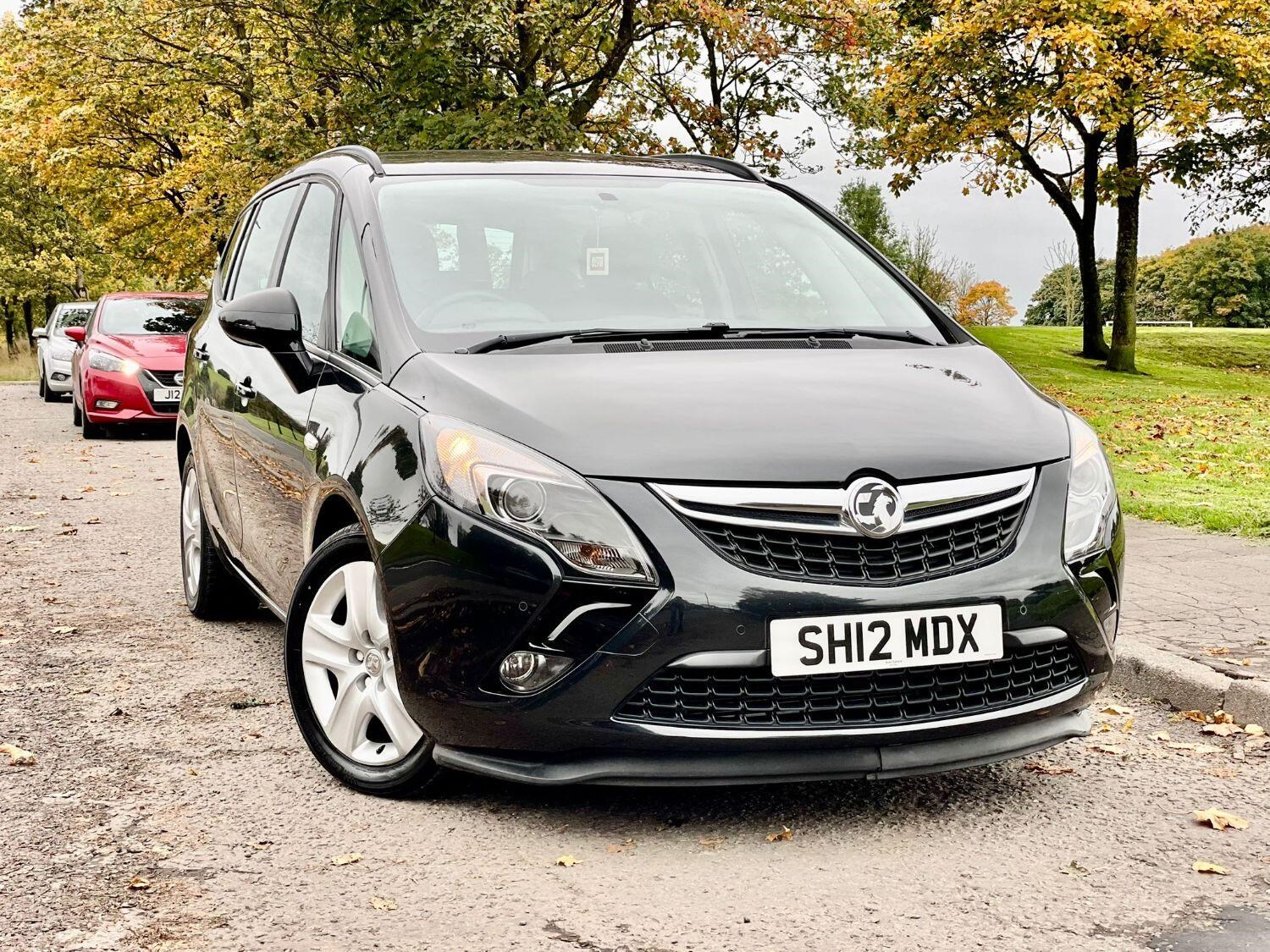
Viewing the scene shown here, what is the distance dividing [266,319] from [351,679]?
1.17 meters

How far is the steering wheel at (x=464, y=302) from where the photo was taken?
14.1 ft

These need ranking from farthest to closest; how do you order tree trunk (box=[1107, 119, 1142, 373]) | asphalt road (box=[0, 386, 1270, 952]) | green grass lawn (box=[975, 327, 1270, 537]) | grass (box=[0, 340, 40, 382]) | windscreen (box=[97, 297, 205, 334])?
grass (box=[0, 340, 40, 382])
tree trunk (box=[1107, 119, 1142, 373])
windscreen (box=[97, 297, 205, 334])
green grass lawn (box=[975, 327, 1270, 537])
asphalt road (box=[0, 386, 1270, 952])

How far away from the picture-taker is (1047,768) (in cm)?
440

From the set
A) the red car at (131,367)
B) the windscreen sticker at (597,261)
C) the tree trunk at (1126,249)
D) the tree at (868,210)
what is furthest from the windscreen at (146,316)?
the tree at (868,210)

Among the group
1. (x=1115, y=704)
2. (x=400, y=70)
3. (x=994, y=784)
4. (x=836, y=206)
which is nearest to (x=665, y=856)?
(x=994, y=784)

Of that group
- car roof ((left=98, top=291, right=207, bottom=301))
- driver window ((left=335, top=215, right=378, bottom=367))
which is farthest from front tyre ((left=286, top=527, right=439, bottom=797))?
car roof ((left=98, top=291, right=207, bottom=301))

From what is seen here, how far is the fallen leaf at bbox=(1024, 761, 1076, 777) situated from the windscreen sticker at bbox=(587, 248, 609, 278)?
6.43ft

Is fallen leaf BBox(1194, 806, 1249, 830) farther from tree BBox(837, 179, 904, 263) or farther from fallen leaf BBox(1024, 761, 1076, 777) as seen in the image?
tree BBox(837, 179, 904, 263)

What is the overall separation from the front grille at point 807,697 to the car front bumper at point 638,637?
2cm

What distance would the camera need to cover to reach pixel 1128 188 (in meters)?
28.6

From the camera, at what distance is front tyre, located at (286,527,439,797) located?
3.92 m

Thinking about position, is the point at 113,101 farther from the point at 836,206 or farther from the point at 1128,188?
the point at 836,206

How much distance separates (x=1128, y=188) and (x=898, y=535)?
2711 cm

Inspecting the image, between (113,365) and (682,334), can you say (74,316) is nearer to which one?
(113,365)
